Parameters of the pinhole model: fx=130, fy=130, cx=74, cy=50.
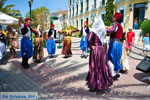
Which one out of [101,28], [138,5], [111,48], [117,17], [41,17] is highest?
[41,17]

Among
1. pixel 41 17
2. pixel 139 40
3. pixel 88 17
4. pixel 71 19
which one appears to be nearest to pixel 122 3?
pixel 139 40

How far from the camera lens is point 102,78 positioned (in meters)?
3.41

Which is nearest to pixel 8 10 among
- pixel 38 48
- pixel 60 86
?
pixel 38 48

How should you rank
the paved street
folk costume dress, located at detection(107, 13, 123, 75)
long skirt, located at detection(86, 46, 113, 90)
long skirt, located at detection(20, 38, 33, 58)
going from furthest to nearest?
1. long skirt, located at detection(20, 38, 33, 58)
2. folk costume dress, located at detection(107, 13, 123, 75)
3. long skirt, located at detection(86, 46, 113, 90)
4. the paved street

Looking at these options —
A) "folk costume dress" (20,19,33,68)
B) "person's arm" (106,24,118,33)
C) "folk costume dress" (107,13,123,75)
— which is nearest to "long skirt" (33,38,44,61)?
"folk costume dress" (20,19,33,68)

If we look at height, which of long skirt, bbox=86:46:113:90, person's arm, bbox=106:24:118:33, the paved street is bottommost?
the paved street

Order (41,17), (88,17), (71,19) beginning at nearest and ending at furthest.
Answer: (88,17) < (71,19) < (41,17)

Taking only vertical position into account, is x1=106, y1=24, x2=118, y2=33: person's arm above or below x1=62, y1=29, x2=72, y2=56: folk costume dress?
above

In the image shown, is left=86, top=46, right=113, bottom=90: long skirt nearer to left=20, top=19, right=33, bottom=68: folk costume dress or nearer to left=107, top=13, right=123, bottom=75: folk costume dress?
left=107, top=13, right=123, bottom=75: folk costume dress

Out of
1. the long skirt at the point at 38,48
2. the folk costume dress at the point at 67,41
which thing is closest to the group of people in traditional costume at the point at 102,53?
the long skirt at the point at 38,48

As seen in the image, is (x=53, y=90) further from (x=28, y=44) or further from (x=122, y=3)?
(x=122, y=3)

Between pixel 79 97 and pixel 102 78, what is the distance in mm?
766

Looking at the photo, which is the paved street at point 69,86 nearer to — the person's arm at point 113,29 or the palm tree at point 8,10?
the person's arm at point 113,29

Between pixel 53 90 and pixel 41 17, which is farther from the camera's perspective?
pixel 41 17
